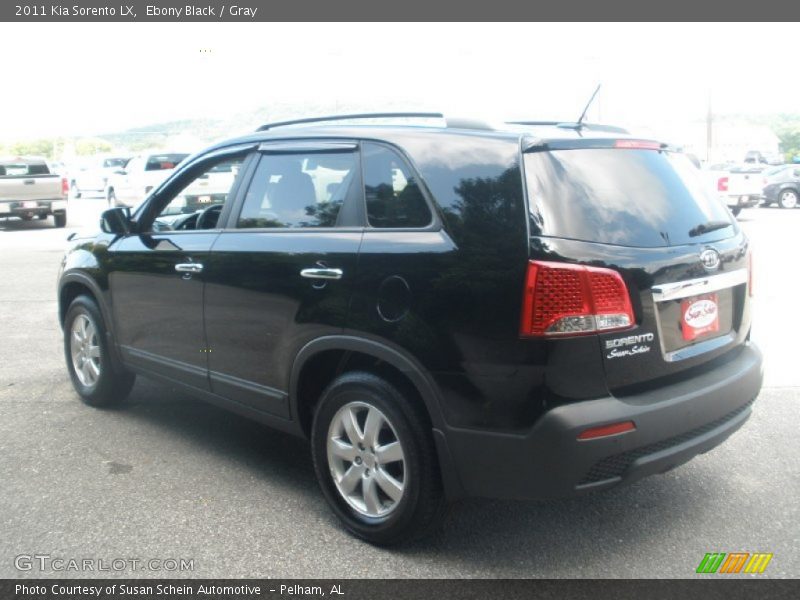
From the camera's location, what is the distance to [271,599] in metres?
3.19

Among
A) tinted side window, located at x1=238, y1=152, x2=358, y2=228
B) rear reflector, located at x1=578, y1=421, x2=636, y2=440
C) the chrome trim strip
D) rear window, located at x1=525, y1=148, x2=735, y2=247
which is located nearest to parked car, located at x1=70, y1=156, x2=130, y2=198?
tinted side window, located at x1=238, y1=152, x2=358, y2=228

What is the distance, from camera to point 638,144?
3.60m

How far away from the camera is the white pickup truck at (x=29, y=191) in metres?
20.4

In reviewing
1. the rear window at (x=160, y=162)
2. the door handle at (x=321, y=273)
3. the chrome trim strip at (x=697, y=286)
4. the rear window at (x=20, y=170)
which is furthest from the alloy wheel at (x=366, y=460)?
the rear window at (x=160, y=162)

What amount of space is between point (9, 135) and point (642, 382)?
3245 inches

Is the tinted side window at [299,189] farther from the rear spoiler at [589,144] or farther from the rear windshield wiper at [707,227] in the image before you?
the rear windshield wiper at [707,227]

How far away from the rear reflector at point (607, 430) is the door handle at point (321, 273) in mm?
1274

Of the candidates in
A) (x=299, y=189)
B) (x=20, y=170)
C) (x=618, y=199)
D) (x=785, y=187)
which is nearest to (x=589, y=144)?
(x=618, y=199)

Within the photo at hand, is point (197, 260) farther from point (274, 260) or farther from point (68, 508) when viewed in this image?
point (68, 508)

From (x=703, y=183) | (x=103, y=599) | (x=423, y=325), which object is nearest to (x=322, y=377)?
(x=423, y=325)

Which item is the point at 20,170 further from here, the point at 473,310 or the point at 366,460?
the point at 473,310

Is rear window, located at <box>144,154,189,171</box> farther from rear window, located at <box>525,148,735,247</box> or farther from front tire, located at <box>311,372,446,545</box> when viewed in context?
rear window, located at <box>525,148,735,247</box>

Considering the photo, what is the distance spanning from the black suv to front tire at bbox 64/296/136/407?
1.40 m

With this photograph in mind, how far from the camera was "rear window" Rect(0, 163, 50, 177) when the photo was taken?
20.6m
